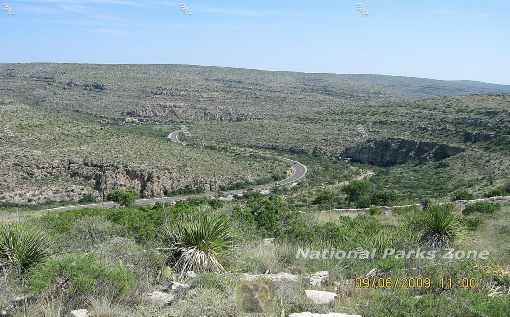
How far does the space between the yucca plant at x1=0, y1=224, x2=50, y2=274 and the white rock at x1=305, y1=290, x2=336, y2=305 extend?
4312 mm

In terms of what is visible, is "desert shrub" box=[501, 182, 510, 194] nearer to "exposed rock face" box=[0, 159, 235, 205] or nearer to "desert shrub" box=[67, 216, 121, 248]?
"desert shrub" box=[67, 216, 121, 248]

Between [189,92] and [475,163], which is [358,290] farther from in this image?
[189,92]

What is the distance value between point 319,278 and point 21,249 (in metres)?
4.66

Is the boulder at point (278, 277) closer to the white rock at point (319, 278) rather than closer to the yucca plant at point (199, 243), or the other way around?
the white rock at point (319, 278)

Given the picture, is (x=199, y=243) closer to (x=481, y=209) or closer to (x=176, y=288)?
(x=176, y=288)

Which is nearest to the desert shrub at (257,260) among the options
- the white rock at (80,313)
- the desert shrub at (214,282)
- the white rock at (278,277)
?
the white rock at (278,277)

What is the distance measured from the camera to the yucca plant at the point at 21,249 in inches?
314

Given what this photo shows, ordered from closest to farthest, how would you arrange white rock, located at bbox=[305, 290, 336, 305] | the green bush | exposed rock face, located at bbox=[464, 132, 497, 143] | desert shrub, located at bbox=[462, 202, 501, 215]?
1. white rock, located at bbox=[305, 290, 336, 305]
2. desert shrub, located at bbox=[462, 202, 501, 215]
3. the green bush
4. exposed rock face, located at bbox=[464, 132, 497, 143]

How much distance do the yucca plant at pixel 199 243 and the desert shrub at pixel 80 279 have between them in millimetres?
1291

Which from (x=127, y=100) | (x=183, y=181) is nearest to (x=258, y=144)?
(x=183, y=181)

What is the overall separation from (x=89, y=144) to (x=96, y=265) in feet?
161

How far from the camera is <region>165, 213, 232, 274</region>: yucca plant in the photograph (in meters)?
8.40

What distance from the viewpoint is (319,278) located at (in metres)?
7.89

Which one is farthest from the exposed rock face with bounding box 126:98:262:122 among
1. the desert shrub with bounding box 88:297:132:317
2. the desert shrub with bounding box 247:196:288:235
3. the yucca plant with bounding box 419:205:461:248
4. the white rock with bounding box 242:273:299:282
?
the desert shrub with bounding box 88:297:132:317
